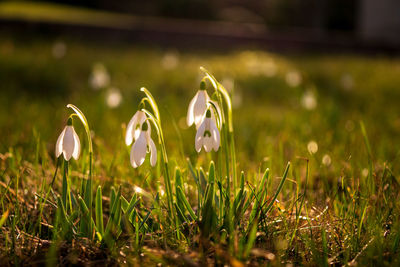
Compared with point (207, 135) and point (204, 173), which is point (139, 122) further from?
point (204, 173)

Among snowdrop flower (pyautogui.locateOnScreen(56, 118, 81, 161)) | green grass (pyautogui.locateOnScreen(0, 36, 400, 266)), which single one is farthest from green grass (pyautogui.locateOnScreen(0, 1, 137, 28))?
snowdrop flower (pyautogui.locateOnScreen(56, 118, 81, 161))

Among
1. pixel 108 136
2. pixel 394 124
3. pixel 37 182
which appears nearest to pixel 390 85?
pixel 394 124

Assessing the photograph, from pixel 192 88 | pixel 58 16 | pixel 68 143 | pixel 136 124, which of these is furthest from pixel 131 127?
pixel 58 16

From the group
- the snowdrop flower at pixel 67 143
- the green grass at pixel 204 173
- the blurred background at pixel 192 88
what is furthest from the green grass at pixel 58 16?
the snowdrop flower at pixel 67 143

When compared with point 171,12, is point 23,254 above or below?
below

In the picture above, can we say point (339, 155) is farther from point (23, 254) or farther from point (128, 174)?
point (23, 254)

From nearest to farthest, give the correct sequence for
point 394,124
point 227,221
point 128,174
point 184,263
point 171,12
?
point 184,263, point 227,221, point 128,174, point 394,124, point 171,12
